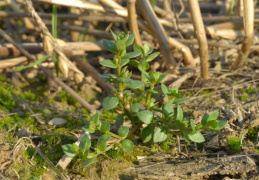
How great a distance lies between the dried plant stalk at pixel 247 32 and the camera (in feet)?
8.04

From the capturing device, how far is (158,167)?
1667mm

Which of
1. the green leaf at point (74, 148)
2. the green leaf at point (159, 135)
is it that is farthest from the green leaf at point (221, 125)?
the green leaf at point (74, 148)

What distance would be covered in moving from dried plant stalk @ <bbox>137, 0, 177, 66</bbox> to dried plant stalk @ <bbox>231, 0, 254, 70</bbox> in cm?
58

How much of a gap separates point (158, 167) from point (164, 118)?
0.27 m

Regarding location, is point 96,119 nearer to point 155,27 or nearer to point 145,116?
point 145,116

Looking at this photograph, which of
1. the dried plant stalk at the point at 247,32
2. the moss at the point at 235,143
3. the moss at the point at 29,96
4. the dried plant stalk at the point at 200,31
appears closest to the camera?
the moss at the point at 235,143

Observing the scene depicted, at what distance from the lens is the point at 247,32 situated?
2541 millimetres

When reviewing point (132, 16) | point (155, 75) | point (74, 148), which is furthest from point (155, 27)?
point (74, 148)

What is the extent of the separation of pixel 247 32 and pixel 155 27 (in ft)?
2.40

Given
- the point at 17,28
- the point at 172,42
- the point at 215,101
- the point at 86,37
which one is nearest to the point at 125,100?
the point at 215,101

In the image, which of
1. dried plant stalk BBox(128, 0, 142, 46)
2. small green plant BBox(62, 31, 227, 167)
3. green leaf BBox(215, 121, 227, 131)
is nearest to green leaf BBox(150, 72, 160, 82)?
small green plant BBox(62, 31, 227, 167)

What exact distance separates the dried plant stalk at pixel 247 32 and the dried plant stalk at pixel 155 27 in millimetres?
582

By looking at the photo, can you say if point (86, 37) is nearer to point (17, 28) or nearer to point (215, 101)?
point (17, 28)

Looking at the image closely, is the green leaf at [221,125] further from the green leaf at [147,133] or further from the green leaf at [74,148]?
the green leaf at [74,148]
